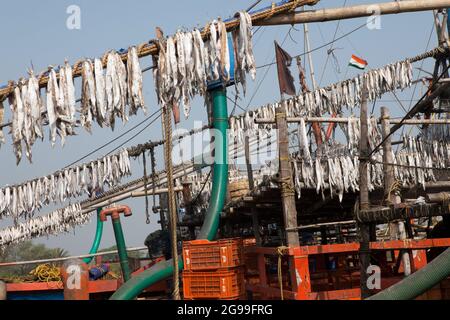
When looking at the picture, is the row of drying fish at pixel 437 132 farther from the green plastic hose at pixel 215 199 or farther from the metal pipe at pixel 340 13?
the green plastic hose at pixel 215 199

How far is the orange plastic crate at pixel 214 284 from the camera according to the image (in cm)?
1223

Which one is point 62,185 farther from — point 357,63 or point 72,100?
point 357,63

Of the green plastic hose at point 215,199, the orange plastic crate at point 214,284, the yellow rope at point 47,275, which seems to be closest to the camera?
the orange plastic crate at point 214,284

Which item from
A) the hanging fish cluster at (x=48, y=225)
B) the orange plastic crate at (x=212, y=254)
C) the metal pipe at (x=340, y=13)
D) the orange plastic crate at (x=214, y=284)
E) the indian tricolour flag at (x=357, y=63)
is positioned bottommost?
the orange plastic crate at (x=214, y=284)

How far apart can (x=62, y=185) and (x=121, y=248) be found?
2.77 m

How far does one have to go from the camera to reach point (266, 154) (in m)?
15.3

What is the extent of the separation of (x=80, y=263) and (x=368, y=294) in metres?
10.1

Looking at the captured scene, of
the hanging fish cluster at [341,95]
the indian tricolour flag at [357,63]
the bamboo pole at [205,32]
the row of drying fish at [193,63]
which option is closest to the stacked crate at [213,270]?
the row of drying fish at [193,63]

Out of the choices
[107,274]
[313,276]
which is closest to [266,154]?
[313,276]

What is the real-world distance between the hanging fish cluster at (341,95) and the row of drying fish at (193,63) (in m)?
8.42

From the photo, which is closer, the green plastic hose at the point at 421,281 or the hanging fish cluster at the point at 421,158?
the green plastic hose at the point at 421,281

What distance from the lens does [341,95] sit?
64.8 feet

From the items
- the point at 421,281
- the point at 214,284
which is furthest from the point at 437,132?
the point at 421,281
